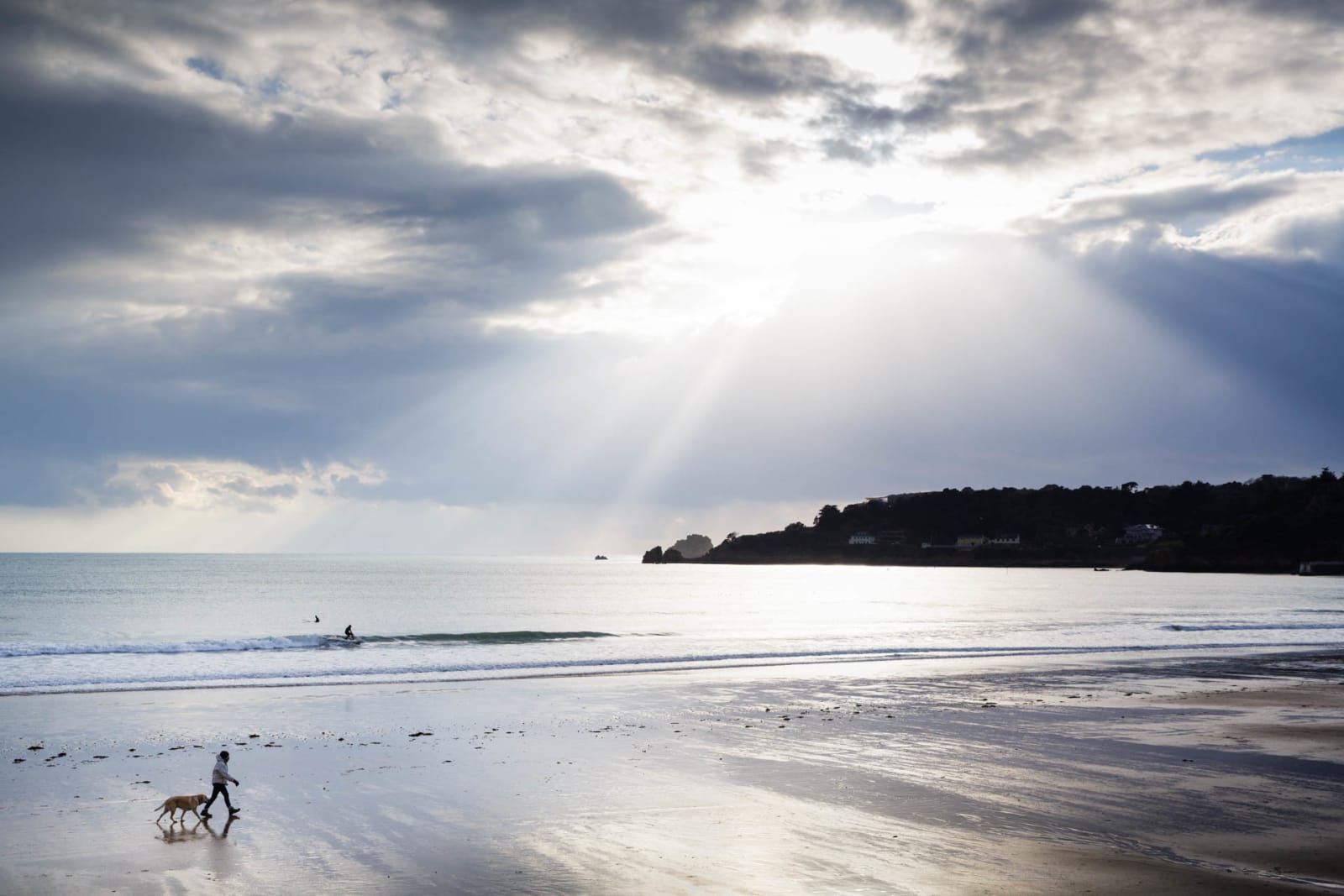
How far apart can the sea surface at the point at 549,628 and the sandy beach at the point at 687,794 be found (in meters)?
12.6

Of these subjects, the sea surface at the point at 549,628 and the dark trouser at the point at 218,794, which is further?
the sea surface at the point at 549,628

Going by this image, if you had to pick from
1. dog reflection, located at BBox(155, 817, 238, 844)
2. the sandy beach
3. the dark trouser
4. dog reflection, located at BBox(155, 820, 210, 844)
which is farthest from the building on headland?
dog reflection, located at BBox(155, 820, 210, 844)

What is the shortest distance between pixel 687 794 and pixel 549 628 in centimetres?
5915

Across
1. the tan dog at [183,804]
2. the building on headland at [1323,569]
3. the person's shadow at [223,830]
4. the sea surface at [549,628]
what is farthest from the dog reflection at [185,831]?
the building on headland at [1323,569]

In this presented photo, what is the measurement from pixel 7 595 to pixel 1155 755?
123 meters

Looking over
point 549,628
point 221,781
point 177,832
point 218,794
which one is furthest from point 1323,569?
point 177,832

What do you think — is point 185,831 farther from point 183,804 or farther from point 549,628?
point 549,628

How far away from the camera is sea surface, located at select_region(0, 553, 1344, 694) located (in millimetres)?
44781

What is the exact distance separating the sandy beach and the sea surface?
497 inches

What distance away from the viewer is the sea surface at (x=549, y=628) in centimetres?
4478

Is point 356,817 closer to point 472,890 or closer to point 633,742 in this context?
point 472,890

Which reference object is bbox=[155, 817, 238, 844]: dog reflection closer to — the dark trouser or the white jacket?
the dark trouser

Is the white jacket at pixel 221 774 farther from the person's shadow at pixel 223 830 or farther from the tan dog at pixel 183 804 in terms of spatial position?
the person's shadow at pixel 223 830

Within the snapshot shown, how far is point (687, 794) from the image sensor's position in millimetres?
18141
